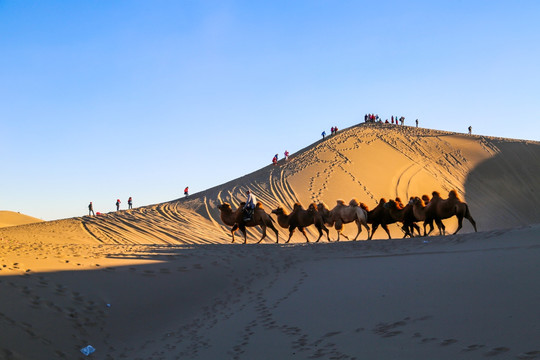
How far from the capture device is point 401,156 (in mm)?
40250

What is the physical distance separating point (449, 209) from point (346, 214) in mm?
4287

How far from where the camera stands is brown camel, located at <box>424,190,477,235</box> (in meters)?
16.5

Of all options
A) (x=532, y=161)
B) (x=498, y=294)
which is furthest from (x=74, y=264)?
(x=532, y=161)

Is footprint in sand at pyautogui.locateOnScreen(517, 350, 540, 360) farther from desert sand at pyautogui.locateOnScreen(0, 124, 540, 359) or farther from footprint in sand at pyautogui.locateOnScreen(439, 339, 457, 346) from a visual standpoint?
footprint in sand at pyautogui.locateOnScreen(439, 339, 457, 346)

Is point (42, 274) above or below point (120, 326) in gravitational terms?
above

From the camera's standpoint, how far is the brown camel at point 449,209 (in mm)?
16469

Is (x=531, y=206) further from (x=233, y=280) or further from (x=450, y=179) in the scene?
(x=233, y=280)

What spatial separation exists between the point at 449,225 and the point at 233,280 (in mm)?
21859

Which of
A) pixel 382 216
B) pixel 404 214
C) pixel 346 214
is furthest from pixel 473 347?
pixel 346 214

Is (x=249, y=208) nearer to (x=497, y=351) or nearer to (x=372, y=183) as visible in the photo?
(x=497, y=351)

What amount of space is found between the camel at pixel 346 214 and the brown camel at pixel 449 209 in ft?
8.62

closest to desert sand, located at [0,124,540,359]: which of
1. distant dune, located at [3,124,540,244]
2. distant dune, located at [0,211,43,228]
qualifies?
distant dune, located at [3,124,540,244]

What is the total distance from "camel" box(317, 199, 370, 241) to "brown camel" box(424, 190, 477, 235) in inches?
103

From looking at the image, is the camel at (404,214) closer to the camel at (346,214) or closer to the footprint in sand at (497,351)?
the camel at (346,214)
